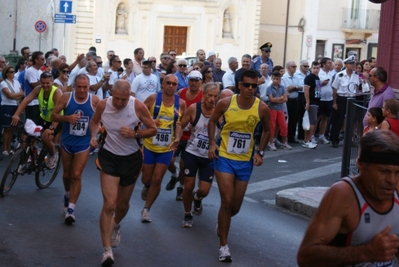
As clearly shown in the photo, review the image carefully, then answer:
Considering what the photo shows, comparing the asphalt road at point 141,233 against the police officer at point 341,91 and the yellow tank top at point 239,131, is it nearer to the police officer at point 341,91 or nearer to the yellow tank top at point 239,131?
the yellow tank top at point 239,131

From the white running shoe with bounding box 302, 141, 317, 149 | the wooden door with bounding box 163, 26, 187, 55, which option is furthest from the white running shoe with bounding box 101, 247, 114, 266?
the wooden door with bounding box 163, 26, 187, 55

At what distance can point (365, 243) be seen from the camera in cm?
390

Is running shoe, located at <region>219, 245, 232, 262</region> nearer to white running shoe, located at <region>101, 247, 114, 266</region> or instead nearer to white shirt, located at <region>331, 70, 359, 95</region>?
white running shoe, located at <region>101, 247, 114, 266</region>

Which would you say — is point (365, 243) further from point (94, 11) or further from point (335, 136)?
point (94, 11)

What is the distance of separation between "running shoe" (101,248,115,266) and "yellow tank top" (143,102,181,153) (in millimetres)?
2559

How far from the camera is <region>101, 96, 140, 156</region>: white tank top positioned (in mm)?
8398

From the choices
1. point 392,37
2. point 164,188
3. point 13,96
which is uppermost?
point 392,37

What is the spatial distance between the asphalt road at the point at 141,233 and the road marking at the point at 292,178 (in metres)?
0.20

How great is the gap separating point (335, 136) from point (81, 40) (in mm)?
24081

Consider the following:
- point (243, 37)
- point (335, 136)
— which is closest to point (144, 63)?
point (335, 136)

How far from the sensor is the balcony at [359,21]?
51062mm

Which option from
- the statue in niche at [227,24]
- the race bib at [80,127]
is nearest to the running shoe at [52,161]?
the race bib at [80,127]

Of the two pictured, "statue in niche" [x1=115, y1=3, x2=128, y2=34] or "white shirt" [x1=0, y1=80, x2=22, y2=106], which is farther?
"statue in niche" [x1=115, y1=3, x2=128, y2=34]

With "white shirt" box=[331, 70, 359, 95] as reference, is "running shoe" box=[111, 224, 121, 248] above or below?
below
